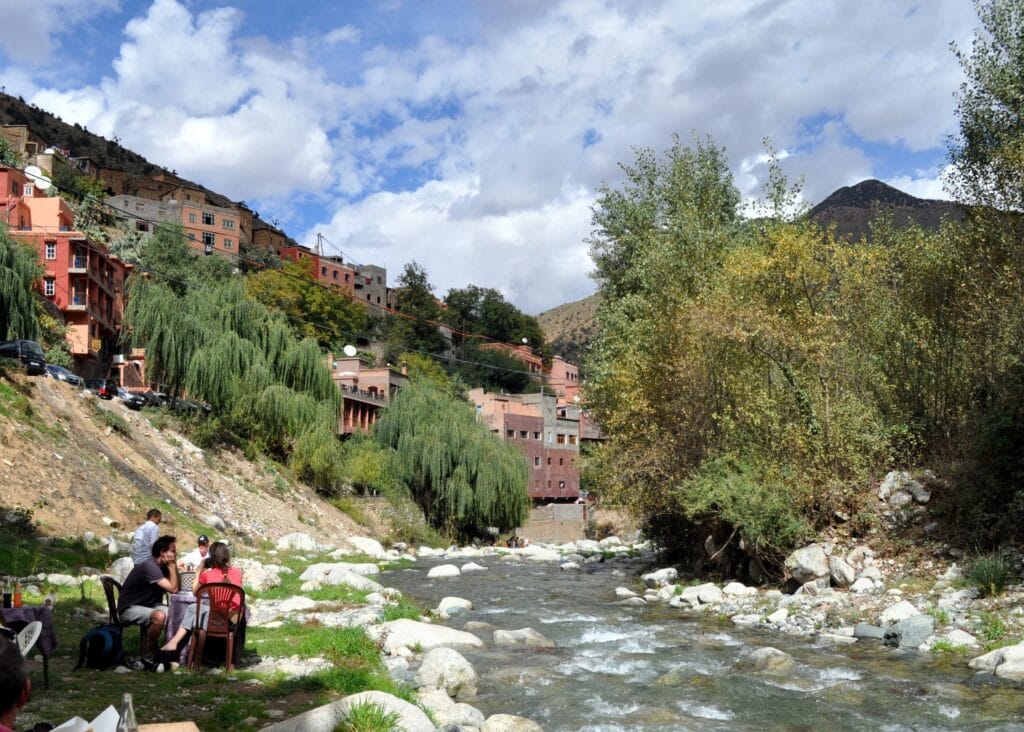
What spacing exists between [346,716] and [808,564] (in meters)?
13.9

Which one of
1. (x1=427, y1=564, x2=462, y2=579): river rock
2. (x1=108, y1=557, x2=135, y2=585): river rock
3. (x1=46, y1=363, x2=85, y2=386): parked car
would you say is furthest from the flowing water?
(x1=46, y1=363, x2=85, y2=386): parked car

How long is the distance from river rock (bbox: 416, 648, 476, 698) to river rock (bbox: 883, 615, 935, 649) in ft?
23.7

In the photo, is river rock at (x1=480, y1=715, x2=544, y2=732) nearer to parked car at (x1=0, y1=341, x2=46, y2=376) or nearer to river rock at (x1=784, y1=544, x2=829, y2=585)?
river rock at (x1=784, y1=544, x2=829, y2=585)

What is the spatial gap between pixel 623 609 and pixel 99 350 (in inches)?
1779

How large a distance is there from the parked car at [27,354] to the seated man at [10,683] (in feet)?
101

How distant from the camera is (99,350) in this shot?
181 ft

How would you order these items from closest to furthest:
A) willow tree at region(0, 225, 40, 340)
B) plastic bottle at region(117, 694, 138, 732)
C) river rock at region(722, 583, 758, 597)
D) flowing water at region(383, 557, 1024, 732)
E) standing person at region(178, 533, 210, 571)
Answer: plastic bottle at region(117, 694, 138, 732)
flowing water at region(383, 557, 1024, 732)
standing person at region(178, 533, 210, 571)
river rock at region(722, 583, 758, 597)
willow tree at region(0, 225, 40, 340)

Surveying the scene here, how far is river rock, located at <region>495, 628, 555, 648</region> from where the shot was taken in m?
15.8

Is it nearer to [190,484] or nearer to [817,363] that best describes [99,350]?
[190,484]

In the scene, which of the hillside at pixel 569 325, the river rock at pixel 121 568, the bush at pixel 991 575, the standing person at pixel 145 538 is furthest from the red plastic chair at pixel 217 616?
the hillside at pixel 569 325

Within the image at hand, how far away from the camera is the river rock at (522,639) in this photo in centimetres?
1575

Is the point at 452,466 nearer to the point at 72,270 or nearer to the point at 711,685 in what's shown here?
the point at 72,270

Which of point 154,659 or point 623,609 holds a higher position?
point 154,659

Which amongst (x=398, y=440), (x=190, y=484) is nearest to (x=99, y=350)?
(x=398, y=440)
